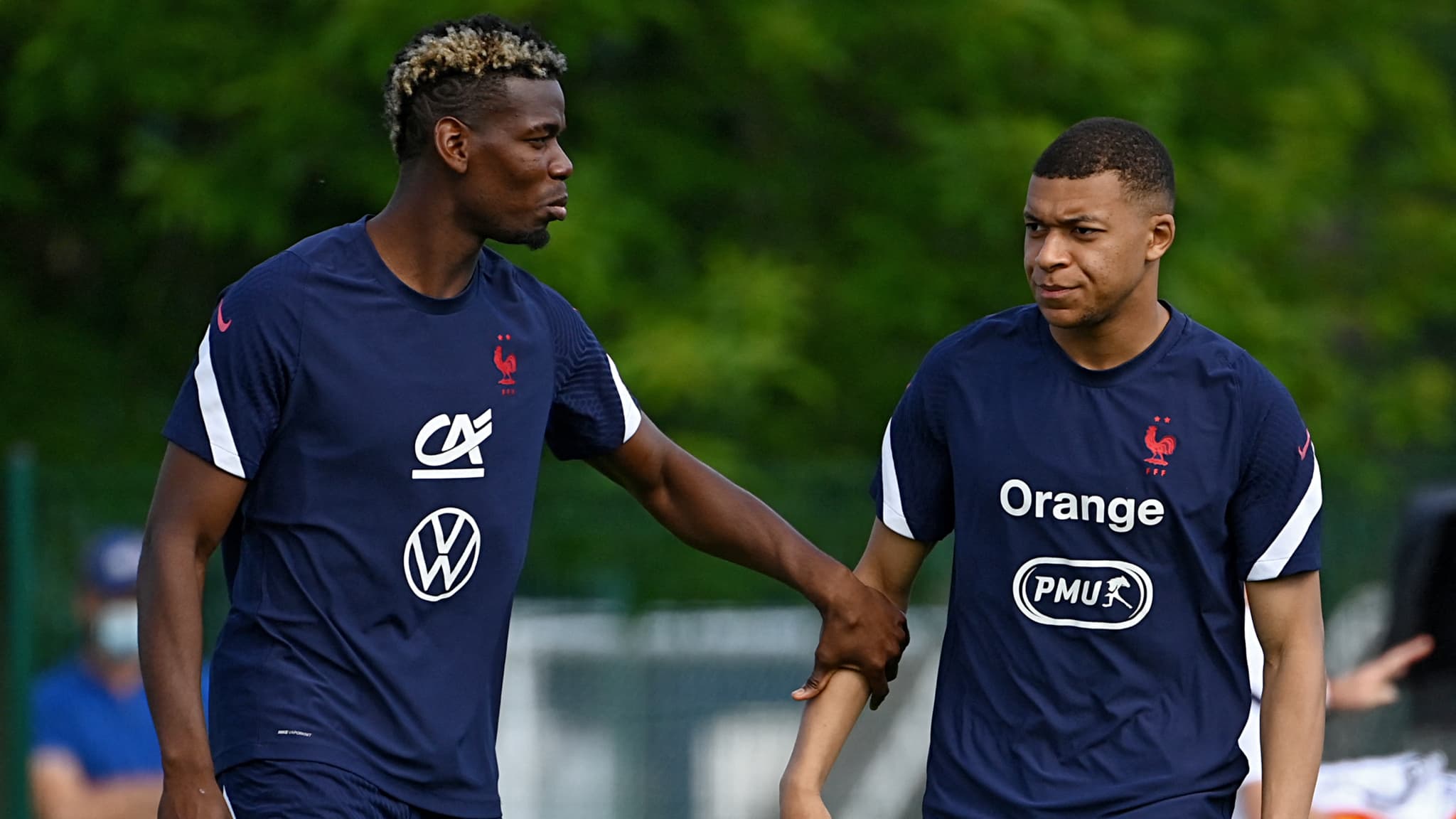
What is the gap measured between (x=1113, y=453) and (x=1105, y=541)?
170 millimetres

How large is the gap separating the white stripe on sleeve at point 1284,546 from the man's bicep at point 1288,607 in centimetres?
3

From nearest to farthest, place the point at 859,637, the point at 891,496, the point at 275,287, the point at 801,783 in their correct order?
the point at 275,287, the point at 801,783, the point at 891,496, the point at 859,637

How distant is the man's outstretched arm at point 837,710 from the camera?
4.04 m

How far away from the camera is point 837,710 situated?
14.0ft

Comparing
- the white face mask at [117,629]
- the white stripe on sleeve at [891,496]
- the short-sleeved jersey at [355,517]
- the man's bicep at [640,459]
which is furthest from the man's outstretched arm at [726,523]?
the white face mask at [117,629]

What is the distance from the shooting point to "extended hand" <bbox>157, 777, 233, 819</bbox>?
3.64m

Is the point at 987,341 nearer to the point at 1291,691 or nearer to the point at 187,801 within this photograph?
the point at 1291,691

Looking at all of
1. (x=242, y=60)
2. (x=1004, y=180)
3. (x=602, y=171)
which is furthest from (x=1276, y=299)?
(x=242, y=60)

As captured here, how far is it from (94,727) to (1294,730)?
205 inches

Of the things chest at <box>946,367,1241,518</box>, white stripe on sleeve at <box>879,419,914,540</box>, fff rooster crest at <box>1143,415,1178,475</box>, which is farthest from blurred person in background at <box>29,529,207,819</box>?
fff rooster crest at <box>1143,415,1178,475</box>

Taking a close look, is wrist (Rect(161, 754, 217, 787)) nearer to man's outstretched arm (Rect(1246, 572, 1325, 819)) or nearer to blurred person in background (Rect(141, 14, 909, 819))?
blurred person in background (Rect(141, 14, 909, 819))

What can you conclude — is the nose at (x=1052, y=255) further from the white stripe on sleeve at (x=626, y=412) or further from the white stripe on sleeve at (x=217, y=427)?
the white stripe on sleeve at (x=217, y=427)

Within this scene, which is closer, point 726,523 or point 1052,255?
point 1052,255

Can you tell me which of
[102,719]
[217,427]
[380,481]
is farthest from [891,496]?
[102,719]
